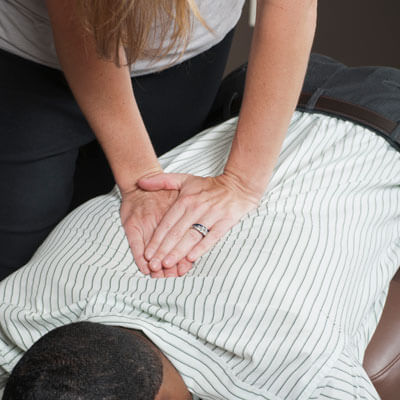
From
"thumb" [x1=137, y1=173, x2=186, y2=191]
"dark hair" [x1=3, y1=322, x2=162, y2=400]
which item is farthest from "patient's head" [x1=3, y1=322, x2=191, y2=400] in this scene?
"thumb" [x1=137, y1=173, x2=186, y2=191]

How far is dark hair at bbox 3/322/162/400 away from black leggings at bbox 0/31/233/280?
20.5 inches

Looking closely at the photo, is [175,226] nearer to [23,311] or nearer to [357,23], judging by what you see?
[23,311]

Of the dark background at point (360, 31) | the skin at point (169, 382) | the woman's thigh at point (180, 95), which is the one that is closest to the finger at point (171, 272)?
the skin at point (169, 382)

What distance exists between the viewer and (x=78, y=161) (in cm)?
153

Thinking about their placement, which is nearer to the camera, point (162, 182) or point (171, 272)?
point (171, 272)

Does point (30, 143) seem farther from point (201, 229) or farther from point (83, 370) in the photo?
point (83, 370)

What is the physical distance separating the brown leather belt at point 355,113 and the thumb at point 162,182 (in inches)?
12.9

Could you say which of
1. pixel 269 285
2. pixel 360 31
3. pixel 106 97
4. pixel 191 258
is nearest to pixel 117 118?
pixel 106 97

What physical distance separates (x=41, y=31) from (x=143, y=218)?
1.33 feet

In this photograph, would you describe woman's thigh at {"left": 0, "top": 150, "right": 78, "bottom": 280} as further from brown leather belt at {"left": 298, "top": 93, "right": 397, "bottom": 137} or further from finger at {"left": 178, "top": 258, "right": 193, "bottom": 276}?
brown leather belt at {"left": 298, "top": 93, "right": 397, "bottom": 137}

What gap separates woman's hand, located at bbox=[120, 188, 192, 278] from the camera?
3.07 feet

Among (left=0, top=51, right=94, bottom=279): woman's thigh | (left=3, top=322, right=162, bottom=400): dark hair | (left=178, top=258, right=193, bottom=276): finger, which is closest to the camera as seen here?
(left=3, top=322, right=162, bottom=400): dark hair

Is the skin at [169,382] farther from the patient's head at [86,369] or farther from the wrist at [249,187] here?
the wrist at [249,187]

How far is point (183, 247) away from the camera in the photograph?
0.94 meters
